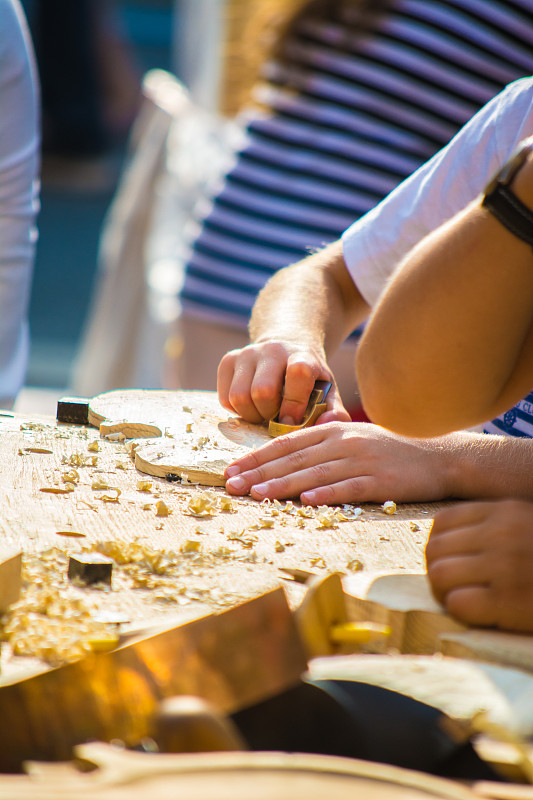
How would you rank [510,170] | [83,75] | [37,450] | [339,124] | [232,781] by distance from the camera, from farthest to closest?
[83,75] < [339,124] < [37,450] < [510,170] < [232,781]

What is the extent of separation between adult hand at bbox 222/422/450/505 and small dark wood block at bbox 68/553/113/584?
0.31m

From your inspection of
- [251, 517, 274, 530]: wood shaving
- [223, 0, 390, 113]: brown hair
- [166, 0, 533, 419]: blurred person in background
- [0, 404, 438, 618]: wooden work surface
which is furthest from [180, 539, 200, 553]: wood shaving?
[223, 0, 390, 113]: brown hair

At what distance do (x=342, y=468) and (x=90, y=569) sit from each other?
1.33 feet

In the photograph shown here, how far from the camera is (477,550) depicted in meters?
0.68

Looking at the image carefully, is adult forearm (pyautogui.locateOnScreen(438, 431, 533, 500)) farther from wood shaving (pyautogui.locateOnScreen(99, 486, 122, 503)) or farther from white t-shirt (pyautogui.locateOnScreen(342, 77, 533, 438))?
wood shaving (pyautogui.locateOnScreen(99, 486, 122, 503))

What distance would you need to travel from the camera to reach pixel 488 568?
26.2 inches

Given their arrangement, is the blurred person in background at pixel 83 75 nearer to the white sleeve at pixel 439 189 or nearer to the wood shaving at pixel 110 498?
the white sleeve at pixel 439 189

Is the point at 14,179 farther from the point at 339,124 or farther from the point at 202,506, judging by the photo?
the point at 202,506

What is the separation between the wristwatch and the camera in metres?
0.76

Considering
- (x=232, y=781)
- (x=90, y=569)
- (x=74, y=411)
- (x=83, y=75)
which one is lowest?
(x=74, y=411)

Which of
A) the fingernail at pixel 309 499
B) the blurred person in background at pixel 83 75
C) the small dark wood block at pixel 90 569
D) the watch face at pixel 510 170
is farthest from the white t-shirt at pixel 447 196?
the blurred person in background at pixel 83 75

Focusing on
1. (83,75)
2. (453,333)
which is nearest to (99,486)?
(453,333)

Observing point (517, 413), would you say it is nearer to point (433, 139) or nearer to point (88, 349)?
point (433, 139)

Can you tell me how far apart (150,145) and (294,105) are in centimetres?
140
